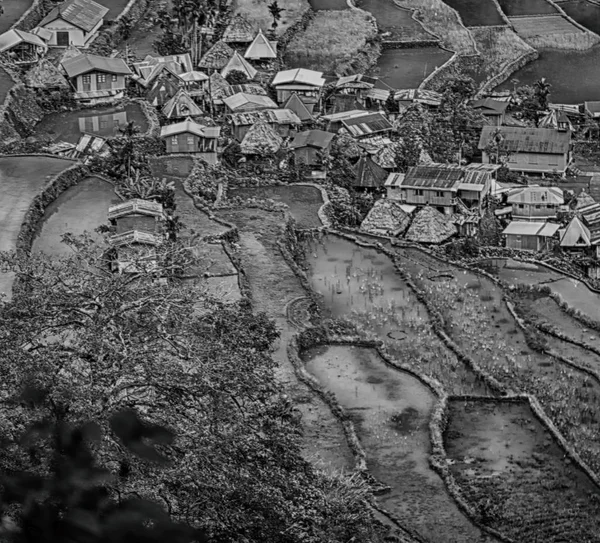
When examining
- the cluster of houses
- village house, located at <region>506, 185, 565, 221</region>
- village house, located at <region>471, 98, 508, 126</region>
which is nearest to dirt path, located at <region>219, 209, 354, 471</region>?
the cluster of houses

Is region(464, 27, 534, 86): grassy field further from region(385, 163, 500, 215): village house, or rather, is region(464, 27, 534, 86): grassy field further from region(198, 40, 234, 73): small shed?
region(385, 163, 500, 215): village house

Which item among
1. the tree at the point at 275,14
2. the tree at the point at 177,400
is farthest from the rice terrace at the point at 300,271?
the tree at the point at 275,14

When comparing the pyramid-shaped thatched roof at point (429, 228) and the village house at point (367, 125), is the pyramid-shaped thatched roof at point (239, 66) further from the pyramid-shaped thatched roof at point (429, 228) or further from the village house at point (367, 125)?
the pyramid-shaped thatched roof at point (429, 228)

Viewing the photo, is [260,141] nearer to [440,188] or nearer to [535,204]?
[440,188]

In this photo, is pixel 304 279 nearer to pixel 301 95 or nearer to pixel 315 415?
pixel 315 415

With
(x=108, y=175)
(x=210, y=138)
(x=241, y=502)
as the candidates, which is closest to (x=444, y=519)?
(x=241, y=502)

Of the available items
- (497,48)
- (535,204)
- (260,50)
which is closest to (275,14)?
(260,50)
